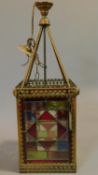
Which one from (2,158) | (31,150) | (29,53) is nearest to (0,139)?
(2,158)

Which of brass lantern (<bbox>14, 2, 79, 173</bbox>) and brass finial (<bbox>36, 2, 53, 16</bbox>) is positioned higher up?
brass finial (<bbox>36, 2, 53, 16</bbox>)

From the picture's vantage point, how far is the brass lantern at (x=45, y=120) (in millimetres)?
868

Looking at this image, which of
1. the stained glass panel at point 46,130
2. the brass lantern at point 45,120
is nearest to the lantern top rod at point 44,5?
the brass lantern at point 45,120

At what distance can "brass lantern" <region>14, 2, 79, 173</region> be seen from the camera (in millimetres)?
868

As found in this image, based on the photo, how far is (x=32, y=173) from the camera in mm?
919

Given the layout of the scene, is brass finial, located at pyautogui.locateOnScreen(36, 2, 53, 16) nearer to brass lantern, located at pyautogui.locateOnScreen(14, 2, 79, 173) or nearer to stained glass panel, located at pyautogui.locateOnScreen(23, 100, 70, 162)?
brass lantern, located at pyautogui.locateOnScreen(14, 2, 79, 173)

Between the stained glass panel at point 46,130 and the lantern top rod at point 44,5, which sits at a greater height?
the lantern top rod at point 44,5

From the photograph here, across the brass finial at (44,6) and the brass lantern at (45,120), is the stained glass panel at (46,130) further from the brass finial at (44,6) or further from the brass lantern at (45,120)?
the brass finial at (44,6)

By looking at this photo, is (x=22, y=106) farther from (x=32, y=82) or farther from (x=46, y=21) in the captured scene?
(x=46, y=21)

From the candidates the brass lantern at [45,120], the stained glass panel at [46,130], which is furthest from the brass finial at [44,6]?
the stained glass panel at [46,130]

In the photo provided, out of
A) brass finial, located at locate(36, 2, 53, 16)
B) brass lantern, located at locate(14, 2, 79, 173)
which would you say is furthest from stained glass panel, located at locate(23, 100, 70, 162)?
brass finial, located at locate(36, 2, 53, 16)

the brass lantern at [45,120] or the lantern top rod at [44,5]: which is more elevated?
the lantern top rod at [44,5]

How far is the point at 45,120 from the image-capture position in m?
0.90

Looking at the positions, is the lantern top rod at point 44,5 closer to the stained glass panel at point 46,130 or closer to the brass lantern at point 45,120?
the brass lantern at point 45,120
